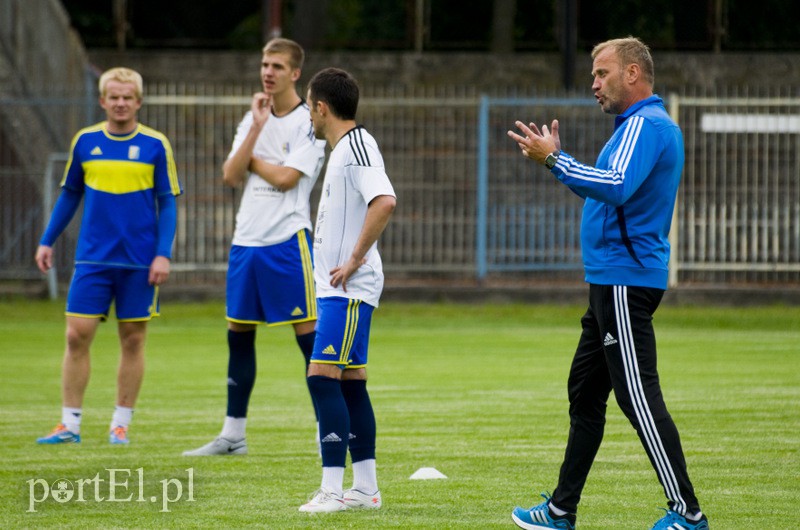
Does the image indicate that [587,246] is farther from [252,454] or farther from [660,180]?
[252,454]

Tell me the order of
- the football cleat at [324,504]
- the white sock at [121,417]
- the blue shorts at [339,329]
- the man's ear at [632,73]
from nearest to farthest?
the man's ear at [632,73] → the football cleat at [324,504] → the blue shorts at [339,329] → the white sock at [121,417]

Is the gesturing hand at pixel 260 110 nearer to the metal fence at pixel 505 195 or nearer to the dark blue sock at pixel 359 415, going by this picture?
the dark blue sock at pixel 359 415

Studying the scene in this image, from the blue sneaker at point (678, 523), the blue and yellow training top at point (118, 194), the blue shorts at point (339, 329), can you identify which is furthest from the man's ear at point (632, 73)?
the blue and yellow training top at point (118, 194)

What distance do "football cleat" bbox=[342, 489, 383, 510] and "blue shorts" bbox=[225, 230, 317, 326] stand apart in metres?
1.86

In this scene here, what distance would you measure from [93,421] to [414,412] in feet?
7.15

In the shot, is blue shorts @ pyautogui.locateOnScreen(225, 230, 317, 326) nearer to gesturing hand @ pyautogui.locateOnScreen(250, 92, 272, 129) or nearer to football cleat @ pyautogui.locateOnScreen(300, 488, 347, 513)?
gesturing hand @ pyautogui.locateOnScreen(250, 92, 272, 129)

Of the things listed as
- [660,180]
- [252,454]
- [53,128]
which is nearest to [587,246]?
[660,180]

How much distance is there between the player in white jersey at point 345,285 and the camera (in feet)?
21.1

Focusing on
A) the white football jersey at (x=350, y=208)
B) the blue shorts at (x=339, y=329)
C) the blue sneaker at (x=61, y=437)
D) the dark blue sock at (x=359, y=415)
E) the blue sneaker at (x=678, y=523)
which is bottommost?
the blue sneaker at (x=61, y=437)

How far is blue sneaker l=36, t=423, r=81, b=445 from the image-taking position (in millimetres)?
8539

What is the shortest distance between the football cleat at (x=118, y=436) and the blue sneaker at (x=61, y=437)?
0.21m

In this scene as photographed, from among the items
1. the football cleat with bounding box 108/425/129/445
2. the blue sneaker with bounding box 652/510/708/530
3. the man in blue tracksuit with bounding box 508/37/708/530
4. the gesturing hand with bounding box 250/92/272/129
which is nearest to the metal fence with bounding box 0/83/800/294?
the football cleat with bounding box 108/425/129/445

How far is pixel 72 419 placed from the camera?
343 inches

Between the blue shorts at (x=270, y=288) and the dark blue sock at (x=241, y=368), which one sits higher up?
the blue shorts at (x=270, y=288)
